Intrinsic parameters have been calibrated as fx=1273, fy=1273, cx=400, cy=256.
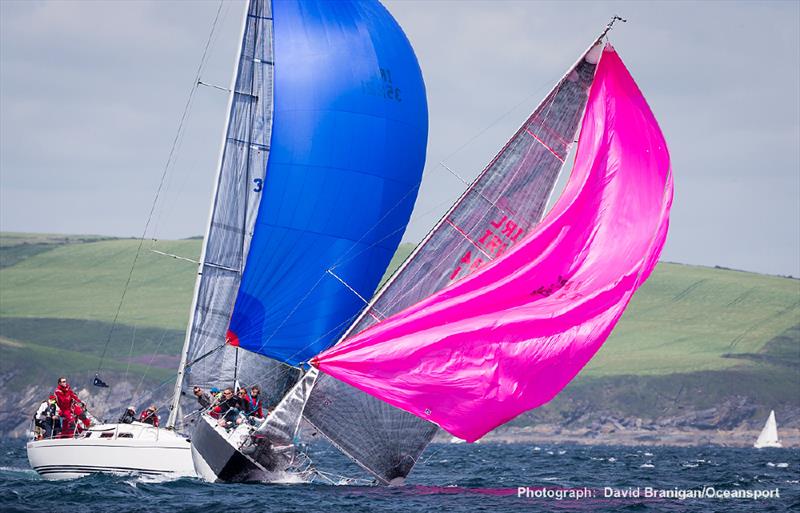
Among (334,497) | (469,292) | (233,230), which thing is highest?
(233,230)

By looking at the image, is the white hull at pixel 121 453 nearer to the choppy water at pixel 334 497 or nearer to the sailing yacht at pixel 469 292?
the choppy water at pixel 334 497

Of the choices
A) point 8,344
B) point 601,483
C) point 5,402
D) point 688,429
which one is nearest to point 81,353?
point 8,344

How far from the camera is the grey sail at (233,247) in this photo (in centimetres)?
3538

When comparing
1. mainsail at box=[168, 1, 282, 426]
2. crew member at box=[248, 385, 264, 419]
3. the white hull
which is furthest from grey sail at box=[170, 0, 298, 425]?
the white hull

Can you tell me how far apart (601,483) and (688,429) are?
368 ft

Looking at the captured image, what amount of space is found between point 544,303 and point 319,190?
826 cm

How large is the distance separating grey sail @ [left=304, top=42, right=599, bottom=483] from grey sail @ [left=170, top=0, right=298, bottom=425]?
535cm

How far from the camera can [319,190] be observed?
112 ft

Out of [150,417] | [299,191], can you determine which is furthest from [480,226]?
[150,417]

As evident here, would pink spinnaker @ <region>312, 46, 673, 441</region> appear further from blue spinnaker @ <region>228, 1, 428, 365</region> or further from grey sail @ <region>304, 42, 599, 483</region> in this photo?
blue spinnaker @ <region>228, 1, 428, 365</region>

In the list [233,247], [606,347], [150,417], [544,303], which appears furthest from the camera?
[606,347]

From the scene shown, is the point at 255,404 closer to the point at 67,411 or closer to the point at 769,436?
the point at 67,411

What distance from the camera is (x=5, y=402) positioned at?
125m

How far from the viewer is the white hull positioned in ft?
109
